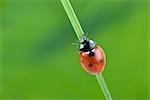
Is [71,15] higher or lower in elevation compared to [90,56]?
lower

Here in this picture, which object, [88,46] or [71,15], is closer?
[71,15]

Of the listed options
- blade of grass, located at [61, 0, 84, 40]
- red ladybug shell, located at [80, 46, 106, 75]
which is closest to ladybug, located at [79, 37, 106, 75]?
red ladybug shell, located at [80, 46, 106, 75]

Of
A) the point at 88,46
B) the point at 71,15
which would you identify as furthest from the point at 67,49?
the point at 71,15

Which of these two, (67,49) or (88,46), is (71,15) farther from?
(67,49)

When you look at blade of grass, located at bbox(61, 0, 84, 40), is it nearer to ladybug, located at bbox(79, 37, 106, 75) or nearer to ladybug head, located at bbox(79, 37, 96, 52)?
ladybug, located at bbox(79, 37, 106, 75)

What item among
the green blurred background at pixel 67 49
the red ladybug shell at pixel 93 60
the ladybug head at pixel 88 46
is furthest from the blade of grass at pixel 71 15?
the green blurred background at pixel 67 49

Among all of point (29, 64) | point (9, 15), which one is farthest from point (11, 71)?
point (9, 15)

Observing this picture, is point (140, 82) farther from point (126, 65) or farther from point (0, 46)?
point (0, 46)

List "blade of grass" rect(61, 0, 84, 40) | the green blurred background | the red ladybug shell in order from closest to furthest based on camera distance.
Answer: "blade of grass" rect(61, 0, 84, 40), the red ladybug shell, the green blurred background

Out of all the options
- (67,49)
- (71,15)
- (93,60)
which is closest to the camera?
(71,15)
